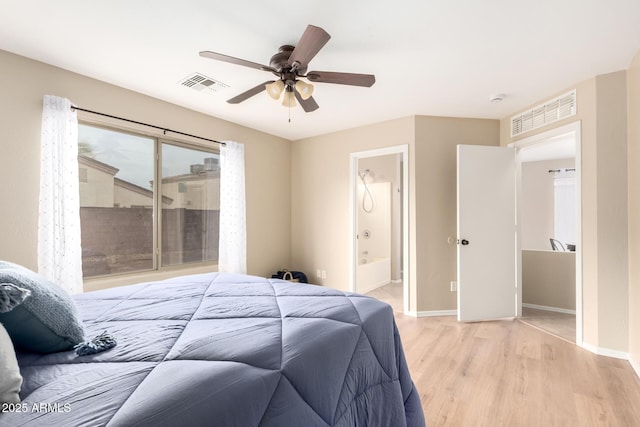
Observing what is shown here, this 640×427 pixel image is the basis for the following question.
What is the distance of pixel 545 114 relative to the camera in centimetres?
308

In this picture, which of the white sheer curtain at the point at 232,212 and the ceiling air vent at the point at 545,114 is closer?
the ceiling air vent at the point at 545,114

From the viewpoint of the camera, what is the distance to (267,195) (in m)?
4.36

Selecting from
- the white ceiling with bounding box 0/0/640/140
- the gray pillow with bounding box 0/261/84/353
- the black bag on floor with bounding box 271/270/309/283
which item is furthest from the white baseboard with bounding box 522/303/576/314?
the gray pillow with bounding box 0/261/84/353

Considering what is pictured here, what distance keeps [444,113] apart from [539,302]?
2.82m

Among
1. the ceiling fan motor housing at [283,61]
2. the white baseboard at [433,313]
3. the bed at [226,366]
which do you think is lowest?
the white baseboard at [433,313]

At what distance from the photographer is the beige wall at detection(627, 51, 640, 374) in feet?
7.45

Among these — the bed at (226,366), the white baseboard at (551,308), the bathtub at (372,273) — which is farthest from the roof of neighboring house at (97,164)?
the white baseboard at (551,308)

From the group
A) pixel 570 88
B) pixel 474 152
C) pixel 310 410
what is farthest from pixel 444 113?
pixel 310 410

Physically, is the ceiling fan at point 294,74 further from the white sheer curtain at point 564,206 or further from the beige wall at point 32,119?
the white sheer curtain at point 564,206

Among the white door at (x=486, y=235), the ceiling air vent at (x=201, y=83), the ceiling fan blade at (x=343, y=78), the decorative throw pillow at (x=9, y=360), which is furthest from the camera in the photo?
the white door at (x=486, y=235)

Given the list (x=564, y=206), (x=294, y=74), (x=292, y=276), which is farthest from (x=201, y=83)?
(x=564, y=206)

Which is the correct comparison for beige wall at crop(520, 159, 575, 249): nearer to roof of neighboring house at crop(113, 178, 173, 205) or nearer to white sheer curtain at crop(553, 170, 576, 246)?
white sheer curtain at crop(553, 170, 576, 246)

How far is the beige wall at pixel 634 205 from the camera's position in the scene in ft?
7.45

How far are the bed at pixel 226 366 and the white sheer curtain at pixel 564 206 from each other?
5.02m
